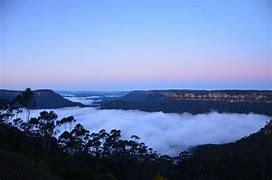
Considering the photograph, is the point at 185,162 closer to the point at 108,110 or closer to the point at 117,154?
the point at 117,154

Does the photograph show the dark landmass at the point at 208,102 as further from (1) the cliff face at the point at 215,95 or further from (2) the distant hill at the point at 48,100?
(2) the distant hill at the point at 48,100

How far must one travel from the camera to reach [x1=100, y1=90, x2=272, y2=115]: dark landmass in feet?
370

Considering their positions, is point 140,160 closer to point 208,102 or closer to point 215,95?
point 215,95

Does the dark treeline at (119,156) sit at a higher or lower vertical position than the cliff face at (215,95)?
lower

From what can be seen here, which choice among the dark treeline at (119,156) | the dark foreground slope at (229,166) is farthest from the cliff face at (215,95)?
the dark treeline at (119,156)

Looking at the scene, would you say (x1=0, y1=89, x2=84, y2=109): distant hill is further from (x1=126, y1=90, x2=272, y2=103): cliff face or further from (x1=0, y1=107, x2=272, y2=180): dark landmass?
(x1=0, y1=107, x2=272, y2=180): dark landmass

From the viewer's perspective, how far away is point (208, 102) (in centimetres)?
13038

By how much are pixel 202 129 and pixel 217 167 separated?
81.5 metres

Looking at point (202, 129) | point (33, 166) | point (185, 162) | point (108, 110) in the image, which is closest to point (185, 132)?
point (202, 129)

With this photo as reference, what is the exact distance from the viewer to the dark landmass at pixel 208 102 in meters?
113

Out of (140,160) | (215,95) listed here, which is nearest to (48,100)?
(215,95)

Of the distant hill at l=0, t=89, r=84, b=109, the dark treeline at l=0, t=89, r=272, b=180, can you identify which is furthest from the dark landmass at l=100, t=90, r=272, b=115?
the dark treeline at l=0, t=89, r=272, b=180

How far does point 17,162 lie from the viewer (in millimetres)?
18250

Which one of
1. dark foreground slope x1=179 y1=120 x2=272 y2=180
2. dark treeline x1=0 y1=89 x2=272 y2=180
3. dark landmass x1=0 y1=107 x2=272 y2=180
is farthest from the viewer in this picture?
dark foreground slope x1=179 y1=120 x2=272 y2=180
